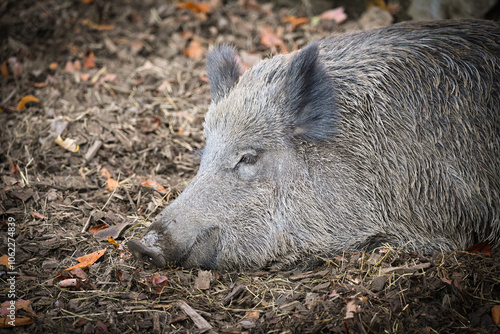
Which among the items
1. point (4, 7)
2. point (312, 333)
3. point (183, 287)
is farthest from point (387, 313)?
point (4, 7)

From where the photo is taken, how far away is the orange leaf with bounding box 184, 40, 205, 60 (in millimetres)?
6949

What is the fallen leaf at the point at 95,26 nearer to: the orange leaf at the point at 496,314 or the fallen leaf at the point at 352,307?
the fallen leaf at the point at 352,307

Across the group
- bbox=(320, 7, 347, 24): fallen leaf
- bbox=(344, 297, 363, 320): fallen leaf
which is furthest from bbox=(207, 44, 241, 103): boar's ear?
bbox=(320, 7, 347, 24): fallen leaf

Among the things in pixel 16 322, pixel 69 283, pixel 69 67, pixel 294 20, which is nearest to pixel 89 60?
pixel 69 67

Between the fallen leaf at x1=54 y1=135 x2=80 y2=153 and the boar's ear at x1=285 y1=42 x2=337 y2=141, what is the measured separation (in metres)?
2.64

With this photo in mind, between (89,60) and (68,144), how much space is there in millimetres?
1931

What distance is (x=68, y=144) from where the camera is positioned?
17.6 ft

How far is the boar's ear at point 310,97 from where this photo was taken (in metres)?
3.93

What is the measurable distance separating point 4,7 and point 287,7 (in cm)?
435

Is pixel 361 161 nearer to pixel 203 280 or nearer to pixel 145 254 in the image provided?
pixel 203 280

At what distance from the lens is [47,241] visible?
13.8 ft

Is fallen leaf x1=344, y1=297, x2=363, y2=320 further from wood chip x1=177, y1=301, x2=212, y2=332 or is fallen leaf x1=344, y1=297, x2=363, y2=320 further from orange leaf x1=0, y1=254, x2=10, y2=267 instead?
orange leaf x1=0, y1=254, x2=10, y2=267

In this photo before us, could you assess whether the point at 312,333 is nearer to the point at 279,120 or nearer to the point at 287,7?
the point at 279,120

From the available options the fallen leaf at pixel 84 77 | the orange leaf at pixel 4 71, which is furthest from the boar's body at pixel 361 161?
the orange leaf at pixel 4 71
